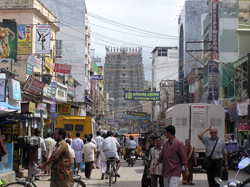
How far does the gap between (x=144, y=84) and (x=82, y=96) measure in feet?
287

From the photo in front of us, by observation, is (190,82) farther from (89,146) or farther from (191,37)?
(89,146)

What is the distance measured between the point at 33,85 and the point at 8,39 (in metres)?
6.60

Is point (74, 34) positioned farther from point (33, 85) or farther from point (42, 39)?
point (33, 85)

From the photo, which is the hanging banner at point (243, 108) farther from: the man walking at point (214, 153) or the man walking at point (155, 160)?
the man walking at point (155, 160)

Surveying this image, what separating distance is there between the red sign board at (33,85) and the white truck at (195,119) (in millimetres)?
10427

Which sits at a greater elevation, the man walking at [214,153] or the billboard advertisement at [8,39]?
the billboard advertisement at [8,39]

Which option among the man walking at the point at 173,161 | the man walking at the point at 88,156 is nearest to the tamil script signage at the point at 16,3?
the man walking at the point at 88,156

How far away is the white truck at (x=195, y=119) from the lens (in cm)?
2156

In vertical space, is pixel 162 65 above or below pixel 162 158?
above

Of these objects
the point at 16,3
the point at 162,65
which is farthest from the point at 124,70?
the point at 16,3

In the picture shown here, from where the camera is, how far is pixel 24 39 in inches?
1320

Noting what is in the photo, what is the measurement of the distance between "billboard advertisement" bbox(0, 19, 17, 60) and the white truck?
52.2 feet

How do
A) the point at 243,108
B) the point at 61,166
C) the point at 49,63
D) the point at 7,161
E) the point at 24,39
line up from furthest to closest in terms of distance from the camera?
the point at 49,63, the point at 24,39, the point at 243,108, the point at 7,161, the point at 61,166

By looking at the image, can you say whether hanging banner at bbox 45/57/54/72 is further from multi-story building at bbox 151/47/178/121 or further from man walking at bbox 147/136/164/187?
multi-story building at bbox 151/47/178/121
